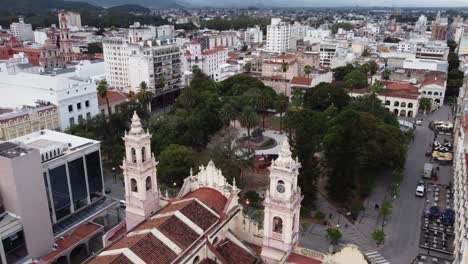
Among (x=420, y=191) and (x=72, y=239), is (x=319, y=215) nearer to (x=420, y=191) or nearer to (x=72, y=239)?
(x=420, y=191)

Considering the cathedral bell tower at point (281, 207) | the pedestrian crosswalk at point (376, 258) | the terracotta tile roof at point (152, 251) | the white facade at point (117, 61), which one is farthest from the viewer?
the white facade at point (117, 61)

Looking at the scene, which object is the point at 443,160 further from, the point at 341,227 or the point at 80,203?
the point at 80,203

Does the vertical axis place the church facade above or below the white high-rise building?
below

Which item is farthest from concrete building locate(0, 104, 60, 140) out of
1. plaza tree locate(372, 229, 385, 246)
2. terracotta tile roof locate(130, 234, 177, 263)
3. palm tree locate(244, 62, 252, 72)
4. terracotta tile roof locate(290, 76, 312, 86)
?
palm tree locate(244, 62, 252, 72)

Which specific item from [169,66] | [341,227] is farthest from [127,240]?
[169,66]

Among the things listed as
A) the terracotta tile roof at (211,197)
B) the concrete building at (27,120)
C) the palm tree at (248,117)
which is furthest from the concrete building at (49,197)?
the palm tree at (248,117)

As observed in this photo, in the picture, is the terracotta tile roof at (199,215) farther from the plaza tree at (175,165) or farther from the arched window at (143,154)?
the plaza tree at (175,165)

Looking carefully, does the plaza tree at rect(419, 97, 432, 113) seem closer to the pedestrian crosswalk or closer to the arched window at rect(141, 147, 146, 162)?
the pedestrian crosswalk

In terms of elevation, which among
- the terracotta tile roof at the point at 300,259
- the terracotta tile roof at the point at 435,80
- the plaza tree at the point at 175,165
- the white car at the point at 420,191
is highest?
the terracotta tile roof at the point at 435,80
